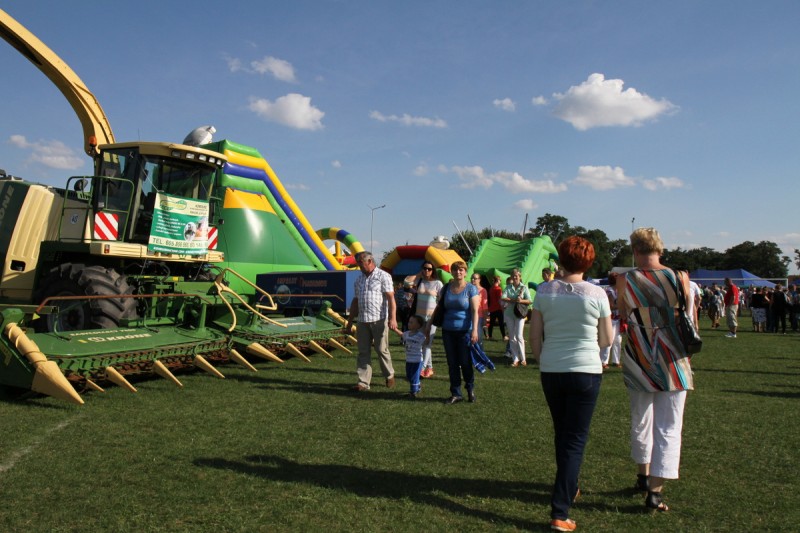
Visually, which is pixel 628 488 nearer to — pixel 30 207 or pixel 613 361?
pixel 613 361

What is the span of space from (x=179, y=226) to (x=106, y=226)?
111 cm

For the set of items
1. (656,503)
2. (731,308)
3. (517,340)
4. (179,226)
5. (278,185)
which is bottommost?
(656,503)

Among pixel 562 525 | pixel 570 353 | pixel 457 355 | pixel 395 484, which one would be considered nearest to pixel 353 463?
pixel 395 484

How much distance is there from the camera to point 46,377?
562cm

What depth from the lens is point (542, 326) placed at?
3.57m

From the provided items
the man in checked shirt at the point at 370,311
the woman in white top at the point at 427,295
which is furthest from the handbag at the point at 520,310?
the man in checked shirt at the point at 370,311

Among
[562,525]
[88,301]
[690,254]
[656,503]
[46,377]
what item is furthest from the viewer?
[690,254]

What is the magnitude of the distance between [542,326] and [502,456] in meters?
1.55

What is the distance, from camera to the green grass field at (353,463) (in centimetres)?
340

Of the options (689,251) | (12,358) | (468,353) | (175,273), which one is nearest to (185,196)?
(175,273)

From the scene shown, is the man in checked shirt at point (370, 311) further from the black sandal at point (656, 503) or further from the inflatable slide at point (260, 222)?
the inflatable slide at point (260, 222)

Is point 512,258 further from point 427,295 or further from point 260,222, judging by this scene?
point 427,295

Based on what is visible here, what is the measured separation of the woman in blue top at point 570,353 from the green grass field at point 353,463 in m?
0.36

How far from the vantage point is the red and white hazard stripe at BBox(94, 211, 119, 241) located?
9086mm
